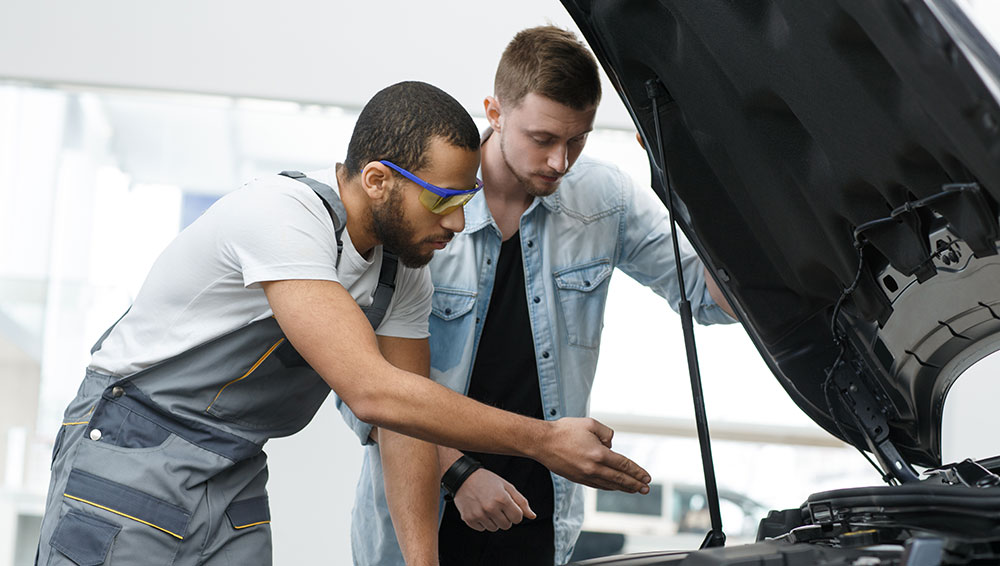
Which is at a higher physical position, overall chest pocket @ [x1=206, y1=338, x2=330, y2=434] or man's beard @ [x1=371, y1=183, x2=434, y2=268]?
man's beard @ [x1=371, y1=183, x2=434, y2=268]

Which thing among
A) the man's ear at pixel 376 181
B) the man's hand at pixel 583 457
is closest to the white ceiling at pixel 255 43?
the man's ear at pixel 376 181

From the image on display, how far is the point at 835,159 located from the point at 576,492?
3.76 feet

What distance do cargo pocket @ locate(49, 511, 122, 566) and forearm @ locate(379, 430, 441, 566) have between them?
560 mm

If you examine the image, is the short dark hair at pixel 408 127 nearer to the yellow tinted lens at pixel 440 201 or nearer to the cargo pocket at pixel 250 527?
the yellow tinted lens at pixel 440 201

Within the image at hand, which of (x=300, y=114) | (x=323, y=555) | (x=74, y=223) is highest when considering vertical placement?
(x=300, y=114)

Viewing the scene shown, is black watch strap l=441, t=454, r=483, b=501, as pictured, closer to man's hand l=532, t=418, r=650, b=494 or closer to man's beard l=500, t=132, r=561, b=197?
man's hand l=532, t=418, r=650, b=494

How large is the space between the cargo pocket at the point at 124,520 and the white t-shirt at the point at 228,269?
0.20 metres

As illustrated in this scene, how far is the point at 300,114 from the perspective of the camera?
382 cm

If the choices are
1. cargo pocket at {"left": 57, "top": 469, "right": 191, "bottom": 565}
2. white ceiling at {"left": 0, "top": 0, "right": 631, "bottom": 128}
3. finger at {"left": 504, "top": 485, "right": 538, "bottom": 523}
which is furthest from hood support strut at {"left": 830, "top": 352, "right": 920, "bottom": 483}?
white ceiling at {"left": 0, "top": 0, "right": 631, "bottom": 128}

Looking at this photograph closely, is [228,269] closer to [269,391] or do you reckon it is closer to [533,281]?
[269,391]

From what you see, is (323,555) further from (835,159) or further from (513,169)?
(835,159)

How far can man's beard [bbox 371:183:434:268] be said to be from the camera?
5.16 feet

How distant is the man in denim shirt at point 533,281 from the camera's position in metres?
1.98

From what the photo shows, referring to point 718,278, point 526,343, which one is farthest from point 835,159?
point 526,343
